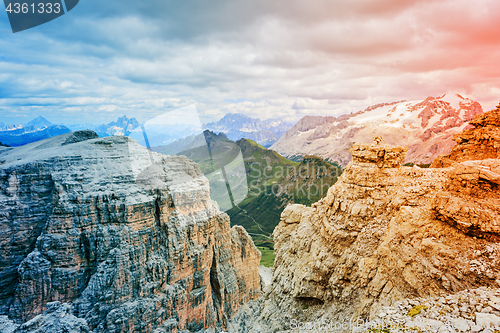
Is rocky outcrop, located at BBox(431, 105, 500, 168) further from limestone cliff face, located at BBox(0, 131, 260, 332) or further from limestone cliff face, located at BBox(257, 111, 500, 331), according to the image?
limestone cliff face, located at BBox(0, 131, 260, 332)

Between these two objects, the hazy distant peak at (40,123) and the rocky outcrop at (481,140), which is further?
the hazy distant peak at (40,123)

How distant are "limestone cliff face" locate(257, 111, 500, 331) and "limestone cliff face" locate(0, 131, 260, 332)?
48.8 feet

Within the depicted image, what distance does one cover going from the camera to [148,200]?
30344 mm

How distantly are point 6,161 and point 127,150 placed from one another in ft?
43.7

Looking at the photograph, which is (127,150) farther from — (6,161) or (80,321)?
(80,321)

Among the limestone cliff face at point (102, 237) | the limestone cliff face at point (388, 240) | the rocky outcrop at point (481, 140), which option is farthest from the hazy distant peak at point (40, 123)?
the rocky outcrop at point (481, 140)

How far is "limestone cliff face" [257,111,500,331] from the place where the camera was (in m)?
10.1

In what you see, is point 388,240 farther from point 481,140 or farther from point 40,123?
point 40,123

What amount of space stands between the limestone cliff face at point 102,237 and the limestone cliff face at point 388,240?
1488cm

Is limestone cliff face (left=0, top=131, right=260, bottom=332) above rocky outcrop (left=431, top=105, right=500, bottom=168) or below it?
below

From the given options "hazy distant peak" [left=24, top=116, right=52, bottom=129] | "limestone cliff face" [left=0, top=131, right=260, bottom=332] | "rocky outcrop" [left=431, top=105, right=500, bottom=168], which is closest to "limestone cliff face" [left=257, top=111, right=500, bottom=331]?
"rocky outcrop" [left=431, top=105, right=500, bottom=168]

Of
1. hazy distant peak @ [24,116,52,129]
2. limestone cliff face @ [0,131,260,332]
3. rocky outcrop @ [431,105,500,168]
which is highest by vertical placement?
hazy distant peak @ [24,116,52,129]

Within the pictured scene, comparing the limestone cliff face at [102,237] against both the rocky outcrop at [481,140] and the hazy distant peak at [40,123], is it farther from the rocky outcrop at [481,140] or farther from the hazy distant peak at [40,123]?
the hazy distant peak at [40,123]

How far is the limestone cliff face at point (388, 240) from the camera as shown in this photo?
33.1ft
